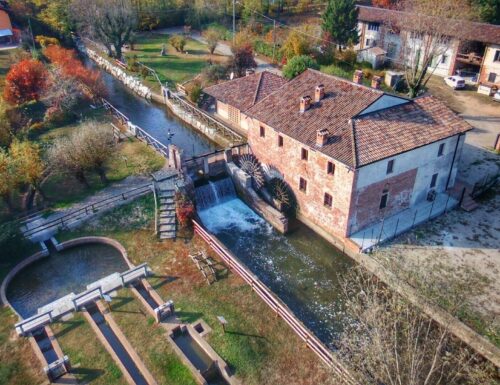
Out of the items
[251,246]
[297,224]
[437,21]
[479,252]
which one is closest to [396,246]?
[479,252]

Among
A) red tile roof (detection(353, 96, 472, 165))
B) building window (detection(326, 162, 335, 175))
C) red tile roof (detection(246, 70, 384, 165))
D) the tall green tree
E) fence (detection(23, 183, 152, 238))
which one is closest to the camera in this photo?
red tile roof (detection(353, 96, 472, 165))

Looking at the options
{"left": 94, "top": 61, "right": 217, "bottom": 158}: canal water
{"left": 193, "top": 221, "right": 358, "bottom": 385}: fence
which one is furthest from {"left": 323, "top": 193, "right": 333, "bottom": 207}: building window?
{"left": 94, "top": 61, "right": 217, "bottom": 158}: canal water

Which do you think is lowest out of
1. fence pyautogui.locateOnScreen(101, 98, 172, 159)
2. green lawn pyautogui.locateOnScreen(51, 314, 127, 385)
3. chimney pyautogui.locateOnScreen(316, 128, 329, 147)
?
green lawn pyautogui.locateOnScreen(51, 314, 127, 385)

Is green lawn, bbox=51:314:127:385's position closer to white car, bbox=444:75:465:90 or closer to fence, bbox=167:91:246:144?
fence, bbox=167:91:246:144

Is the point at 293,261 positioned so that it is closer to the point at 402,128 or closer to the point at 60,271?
the point at 402,128

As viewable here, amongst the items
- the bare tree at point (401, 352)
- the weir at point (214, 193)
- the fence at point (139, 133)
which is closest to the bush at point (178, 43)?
the fence at point (139, 133)

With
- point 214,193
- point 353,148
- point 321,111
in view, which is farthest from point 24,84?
point 353,148
